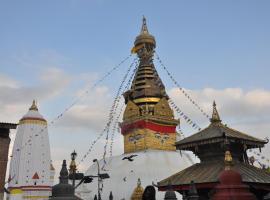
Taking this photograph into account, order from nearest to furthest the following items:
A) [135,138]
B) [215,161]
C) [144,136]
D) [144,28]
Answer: [215,161] → [144,136] → [135,138] → [144,28]

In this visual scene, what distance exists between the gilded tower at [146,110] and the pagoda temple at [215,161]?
63.0ft

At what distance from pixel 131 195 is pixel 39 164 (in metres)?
15.0

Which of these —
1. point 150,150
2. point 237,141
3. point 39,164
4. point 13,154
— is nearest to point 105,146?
point 150,150

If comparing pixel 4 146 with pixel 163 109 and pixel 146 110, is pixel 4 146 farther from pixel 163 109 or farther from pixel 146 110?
pixel 163 109

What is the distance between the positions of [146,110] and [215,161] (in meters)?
22.4

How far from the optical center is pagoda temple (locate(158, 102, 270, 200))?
15.6 meters

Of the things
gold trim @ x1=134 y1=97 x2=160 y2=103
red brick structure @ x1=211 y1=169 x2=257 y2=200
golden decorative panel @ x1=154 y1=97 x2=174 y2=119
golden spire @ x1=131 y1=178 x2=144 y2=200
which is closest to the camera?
red brick structure @ x1=211 y1=169 x2=257 y2=200

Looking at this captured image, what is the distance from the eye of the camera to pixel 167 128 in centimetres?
3909

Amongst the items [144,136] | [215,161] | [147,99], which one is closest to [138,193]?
[144,136]

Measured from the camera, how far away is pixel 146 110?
39375 millimetres

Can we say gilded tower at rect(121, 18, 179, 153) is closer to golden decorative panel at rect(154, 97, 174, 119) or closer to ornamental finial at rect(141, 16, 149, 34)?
golden decorative panel at rect(154, 97, 174, 119)

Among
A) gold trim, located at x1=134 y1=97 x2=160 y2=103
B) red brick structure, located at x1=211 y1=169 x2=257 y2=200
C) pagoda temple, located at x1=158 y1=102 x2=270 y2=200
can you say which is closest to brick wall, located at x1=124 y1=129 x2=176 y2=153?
gold trim, located at x1=134 y1=97 x2=160 y2=103

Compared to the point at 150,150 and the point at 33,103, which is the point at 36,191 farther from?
the point at 150,150

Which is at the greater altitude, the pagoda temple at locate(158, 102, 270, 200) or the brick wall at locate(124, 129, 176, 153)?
the brick wall at locate(124, 129, 176, 153)
